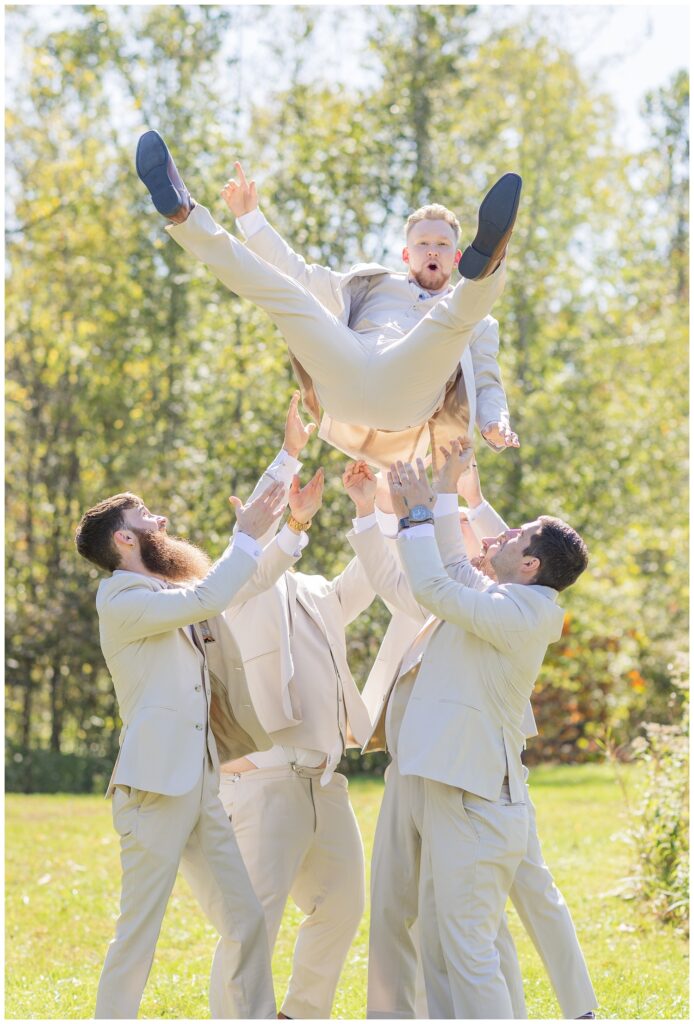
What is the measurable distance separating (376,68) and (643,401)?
16.4 feet

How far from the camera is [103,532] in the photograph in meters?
4.20

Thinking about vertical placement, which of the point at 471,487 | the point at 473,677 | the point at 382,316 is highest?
the point at 382,316

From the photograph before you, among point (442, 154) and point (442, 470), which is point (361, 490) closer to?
point (442, 470)

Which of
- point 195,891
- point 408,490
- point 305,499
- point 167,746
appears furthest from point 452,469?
point 195,891

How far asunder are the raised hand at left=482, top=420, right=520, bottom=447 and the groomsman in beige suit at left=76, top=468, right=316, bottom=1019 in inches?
32.2

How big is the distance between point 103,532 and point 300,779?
1320 mm

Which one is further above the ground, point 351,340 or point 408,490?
point 351,340

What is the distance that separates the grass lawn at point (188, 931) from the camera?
572 centimetres

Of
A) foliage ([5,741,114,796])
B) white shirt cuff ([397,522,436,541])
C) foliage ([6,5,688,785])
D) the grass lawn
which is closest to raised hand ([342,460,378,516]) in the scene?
white shirt cuff ([397,522,436,541])

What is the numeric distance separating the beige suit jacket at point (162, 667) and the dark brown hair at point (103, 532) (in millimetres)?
78

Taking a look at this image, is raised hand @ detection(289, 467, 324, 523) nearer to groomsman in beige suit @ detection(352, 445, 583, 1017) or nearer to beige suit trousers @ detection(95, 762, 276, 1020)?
groomsman in beige suit @ detection(352, 445, 583, 1017)

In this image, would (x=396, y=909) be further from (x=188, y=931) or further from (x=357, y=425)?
(x=188, y=931)

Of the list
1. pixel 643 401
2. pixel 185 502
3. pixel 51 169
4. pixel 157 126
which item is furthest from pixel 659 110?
pixel 185 502

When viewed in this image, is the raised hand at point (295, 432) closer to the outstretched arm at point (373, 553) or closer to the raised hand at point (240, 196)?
the outstretched arm at point (373, 553)
